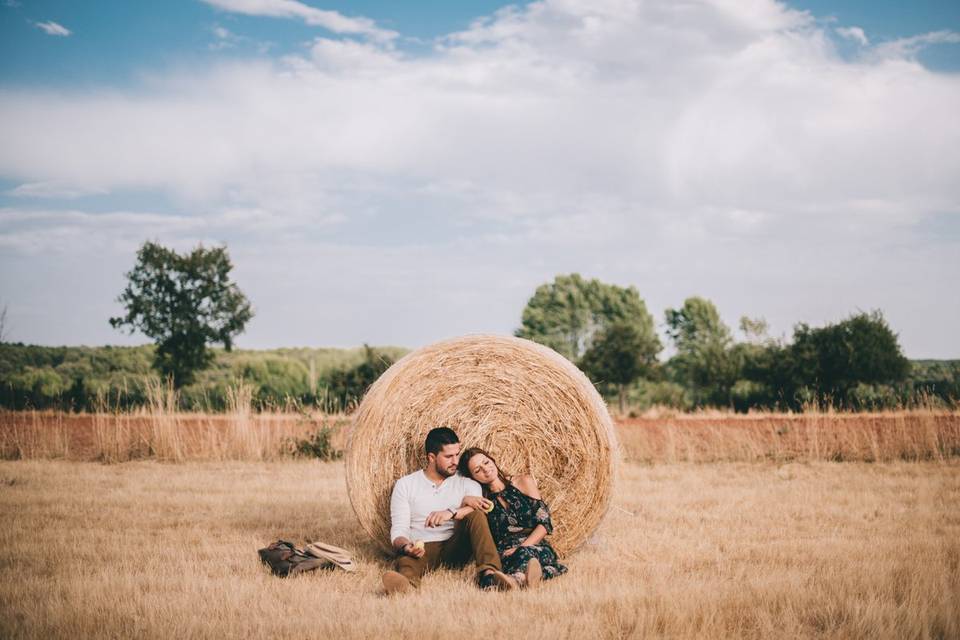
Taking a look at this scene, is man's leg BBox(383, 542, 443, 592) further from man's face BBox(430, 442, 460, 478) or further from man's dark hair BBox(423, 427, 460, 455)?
man's dark hair BBox(423, 427, 460, 455)

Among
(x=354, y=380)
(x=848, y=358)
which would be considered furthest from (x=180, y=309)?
(x=848, y=358)

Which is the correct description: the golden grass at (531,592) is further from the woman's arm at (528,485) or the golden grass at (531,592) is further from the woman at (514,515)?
the woman's arm at (528,485)

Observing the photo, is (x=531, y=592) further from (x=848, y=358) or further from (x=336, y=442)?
(x=848, y=358)

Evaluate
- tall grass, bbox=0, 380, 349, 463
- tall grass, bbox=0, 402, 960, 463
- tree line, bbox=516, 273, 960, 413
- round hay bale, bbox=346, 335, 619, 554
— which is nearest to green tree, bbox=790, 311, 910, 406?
tree line, bbox=516, 273, 960, 413

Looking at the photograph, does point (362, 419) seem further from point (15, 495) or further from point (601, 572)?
point (15, 495)

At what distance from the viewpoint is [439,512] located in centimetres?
657

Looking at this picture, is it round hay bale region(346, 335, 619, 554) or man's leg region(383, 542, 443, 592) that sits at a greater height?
round hay bale region(346, 335, 619, 554)

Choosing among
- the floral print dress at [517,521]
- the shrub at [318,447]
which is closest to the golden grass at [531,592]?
the floral print dress at [517,521]

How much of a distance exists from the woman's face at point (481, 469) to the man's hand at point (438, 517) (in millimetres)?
399

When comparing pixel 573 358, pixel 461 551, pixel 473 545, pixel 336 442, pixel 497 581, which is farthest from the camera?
pixel 573 358

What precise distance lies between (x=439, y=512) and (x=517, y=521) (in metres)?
0.68

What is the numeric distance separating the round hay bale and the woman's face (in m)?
0.48

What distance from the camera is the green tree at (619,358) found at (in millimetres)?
38344

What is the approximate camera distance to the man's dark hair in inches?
261
